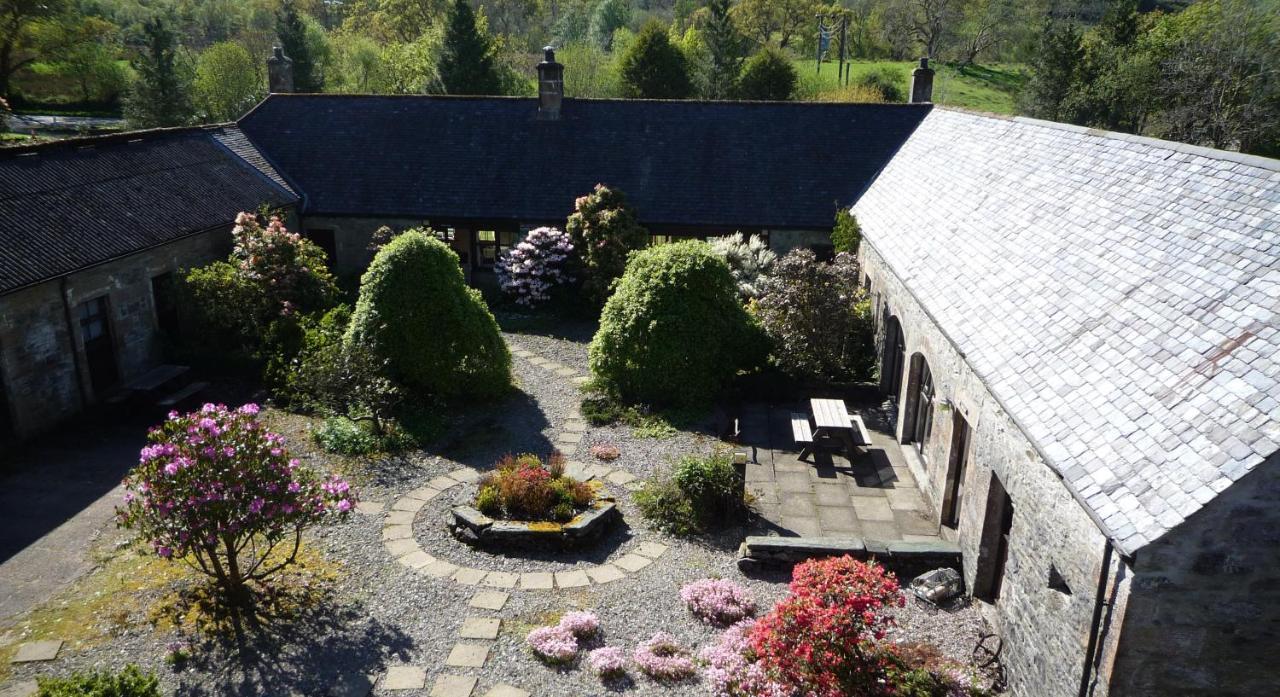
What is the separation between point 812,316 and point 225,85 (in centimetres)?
4568

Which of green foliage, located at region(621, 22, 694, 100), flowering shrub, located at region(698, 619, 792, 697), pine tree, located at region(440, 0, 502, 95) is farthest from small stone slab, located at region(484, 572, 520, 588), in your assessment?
pine tree, located at region(440, 0, 502, 95)

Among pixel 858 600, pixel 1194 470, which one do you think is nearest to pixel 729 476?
pixel 858 600

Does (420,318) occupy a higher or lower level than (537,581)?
higher

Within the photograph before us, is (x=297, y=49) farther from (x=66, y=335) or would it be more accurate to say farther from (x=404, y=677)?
(x=404, y=677)

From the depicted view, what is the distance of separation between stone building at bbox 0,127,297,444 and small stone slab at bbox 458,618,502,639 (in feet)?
33.9

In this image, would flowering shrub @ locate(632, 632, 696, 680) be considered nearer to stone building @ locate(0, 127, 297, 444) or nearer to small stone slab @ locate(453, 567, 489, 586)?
small stone slab @ locate(453, 567, 489, 586)

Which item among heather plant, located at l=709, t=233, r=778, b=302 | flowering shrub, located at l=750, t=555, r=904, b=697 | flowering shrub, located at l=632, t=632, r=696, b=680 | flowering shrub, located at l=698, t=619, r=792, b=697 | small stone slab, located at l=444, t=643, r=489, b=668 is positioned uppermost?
heather plant, located at l=709, t=233, r=778, b=302

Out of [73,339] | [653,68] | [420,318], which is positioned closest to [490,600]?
[420,318]

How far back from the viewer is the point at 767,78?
45281 mm

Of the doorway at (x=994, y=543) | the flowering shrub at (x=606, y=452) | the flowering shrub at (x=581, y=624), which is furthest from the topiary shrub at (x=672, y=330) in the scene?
the doorway at (x=994, y=543)

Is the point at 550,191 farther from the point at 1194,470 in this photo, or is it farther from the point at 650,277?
the point at 1194,470

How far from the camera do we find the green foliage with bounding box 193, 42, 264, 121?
4878 cm

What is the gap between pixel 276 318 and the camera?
A: 1852 cm

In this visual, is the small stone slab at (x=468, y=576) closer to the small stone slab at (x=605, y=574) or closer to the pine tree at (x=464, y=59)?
the small stone slab at (x=605, y=574)
